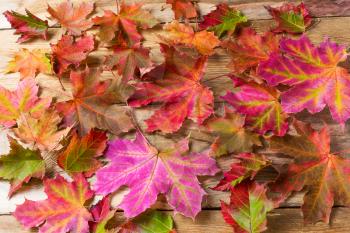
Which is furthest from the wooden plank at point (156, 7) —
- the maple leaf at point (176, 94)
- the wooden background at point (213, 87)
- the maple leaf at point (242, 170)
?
the maple leaf at point (242, 170)

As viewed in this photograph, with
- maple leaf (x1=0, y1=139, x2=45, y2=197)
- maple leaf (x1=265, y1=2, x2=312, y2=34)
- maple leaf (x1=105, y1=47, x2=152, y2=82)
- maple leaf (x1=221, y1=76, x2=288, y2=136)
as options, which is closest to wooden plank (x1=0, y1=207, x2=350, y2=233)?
maple leaf (x1=0, y1=139, x2=45, y2=197)

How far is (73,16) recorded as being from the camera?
4.75 ft

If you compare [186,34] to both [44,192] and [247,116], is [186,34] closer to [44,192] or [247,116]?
[247,116]

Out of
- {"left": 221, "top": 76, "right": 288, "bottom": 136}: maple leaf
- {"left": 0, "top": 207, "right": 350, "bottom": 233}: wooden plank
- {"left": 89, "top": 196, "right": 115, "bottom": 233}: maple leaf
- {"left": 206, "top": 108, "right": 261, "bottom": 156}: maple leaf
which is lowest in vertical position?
{"left": 0, "top": 207, "right": 350, "bottom": 233}: wooden plank

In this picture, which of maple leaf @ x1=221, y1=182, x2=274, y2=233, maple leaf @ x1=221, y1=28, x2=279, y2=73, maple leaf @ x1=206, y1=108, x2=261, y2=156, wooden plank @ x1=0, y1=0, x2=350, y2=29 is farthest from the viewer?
wooden plank @ x1=0, y1=0, x2=350, y2=29

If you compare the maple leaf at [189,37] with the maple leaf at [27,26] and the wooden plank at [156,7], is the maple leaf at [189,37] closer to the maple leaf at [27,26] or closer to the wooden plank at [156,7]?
the wooden plank at [156,7]

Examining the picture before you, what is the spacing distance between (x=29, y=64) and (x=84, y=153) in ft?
1.21

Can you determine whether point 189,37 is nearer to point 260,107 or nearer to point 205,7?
point 205,7

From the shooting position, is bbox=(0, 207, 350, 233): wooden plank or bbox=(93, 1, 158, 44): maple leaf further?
bbox=(93, 1, 158, 44): maple leaf

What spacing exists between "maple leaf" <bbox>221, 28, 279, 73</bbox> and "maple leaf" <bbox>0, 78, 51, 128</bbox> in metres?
0.54

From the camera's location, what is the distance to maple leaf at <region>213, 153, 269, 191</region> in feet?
3.73

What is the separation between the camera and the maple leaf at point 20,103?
4.18ft

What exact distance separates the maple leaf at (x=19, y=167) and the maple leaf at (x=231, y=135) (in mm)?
467

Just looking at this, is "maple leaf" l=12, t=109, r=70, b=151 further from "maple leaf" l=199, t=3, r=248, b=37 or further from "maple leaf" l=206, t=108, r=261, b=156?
"maple leaf" l=199, t=3, r=248, b=37
